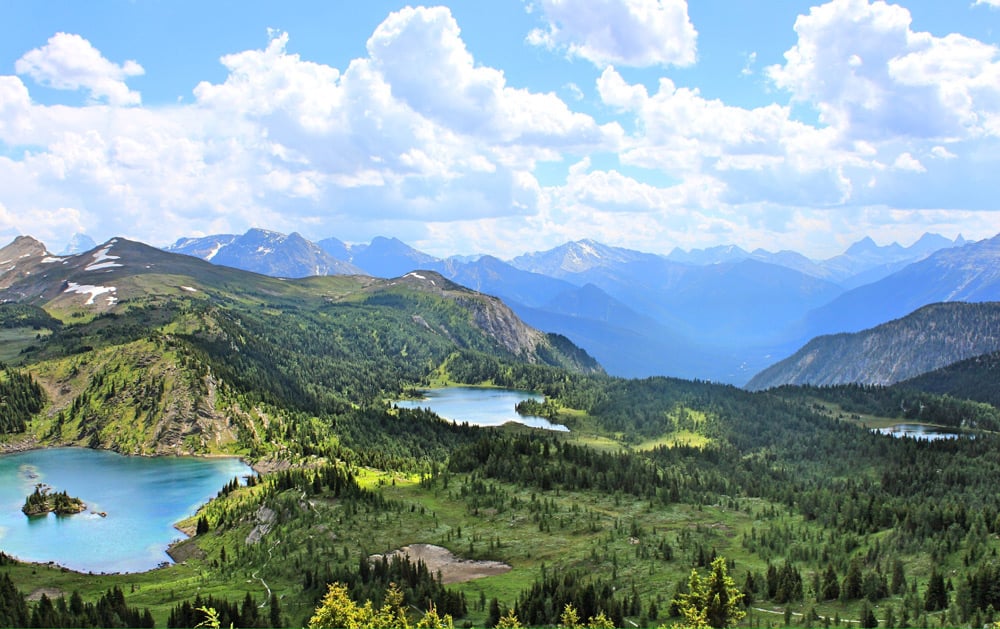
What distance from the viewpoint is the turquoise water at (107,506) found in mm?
126688

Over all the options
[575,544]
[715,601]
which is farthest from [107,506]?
[715,601]

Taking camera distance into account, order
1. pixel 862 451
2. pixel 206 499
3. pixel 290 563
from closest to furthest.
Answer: pixel 290 563 < pixel 206 499 < pixel 862 451

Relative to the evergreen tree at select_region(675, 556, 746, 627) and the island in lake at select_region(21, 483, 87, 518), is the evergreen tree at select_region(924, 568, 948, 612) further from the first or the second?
the island in lake at select_region(21, 483, 87, 518)

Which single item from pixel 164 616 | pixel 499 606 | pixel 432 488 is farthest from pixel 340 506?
pixel 499 606

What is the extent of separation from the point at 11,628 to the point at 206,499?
8297 cm

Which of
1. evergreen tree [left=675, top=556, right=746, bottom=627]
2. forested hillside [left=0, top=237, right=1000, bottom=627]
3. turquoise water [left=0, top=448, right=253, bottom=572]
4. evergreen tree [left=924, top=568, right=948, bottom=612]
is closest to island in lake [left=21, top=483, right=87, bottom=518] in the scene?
turquoise water [left=0, top=448, right=253, bottom=572]

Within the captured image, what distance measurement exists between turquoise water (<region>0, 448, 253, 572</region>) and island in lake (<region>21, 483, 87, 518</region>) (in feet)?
5.68

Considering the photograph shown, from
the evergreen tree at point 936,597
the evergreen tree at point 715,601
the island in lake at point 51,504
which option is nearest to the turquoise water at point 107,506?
the island in lake at point 51,504

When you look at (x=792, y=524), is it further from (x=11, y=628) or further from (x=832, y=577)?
(x=11, y=628)

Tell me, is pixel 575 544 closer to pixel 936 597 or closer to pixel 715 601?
pixel 715 601

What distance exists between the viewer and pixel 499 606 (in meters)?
83.0

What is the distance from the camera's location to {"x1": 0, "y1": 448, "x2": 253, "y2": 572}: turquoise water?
12669cm

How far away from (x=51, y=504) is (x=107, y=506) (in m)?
10.2

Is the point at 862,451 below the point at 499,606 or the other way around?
the other way around
